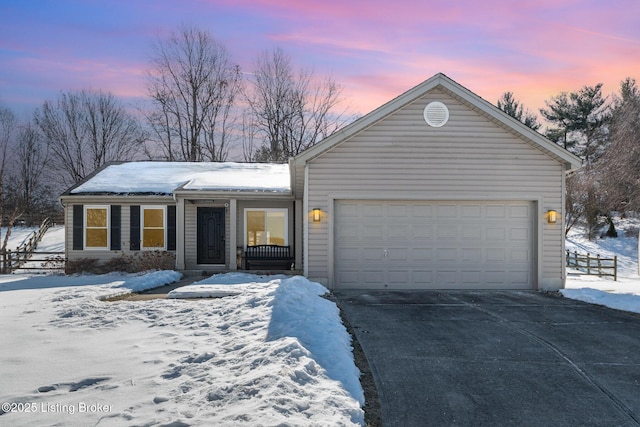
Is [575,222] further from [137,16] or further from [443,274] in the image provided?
[137,16]

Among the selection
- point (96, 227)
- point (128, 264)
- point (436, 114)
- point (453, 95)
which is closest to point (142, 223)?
point (128, 264)

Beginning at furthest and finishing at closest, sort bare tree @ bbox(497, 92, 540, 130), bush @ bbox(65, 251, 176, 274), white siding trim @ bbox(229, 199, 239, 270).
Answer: bare tree @ bbox(497, 92, 540, 130) → bush @ bbox(65, 251, 176, 274) → white siding trim @ bbox(229, 199, 239, 270)

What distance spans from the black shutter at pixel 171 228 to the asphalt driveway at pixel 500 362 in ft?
28.1

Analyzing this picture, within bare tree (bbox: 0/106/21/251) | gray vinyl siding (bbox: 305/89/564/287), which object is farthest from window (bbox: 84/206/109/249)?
gray vinyl siding (bbox: 305/89/564/287)

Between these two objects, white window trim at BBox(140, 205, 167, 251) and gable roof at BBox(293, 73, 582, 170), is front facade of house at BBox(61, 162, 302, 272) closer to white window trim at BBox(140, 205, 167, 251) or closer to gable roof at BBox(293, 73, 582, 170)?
white window trim at BBox(140, 205, 167, 251)

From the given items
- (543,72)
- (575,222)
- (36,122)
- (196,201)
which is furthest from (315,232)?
(36,122)

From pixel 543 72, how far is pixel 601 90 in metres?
20.9

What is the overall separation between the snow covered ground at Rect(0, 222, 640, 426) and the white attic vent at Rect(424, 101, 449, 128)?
5505 mm

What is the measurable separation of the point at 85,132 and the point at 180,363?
114 ft

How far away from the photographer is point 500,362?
509 cm

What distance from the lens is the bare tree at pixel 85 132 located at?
3281 cm

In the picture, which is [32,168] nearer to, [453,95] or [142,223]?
[142,223]

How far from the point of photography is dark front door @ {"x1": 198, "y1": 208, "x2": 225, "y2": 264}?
593 inches

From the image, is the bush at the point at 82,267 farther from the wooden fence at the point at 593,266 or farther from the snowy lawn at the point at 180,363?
the wooden fence at the point at 593,266
